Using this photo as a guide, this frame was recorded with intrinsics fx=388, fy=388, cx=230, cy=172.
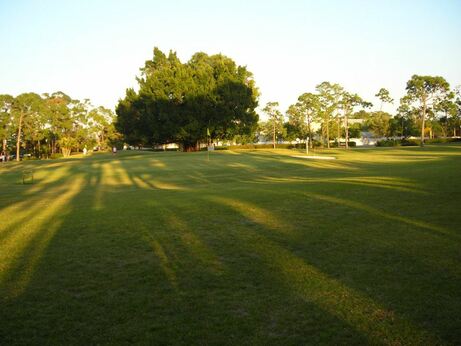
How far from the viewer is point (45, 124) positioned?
80.4m

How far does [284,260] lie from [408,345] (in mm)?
2745

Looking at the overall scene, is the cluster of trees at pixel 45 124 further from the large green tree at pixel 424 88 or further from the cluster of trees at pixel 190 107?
the large green tree at pixel 424 88

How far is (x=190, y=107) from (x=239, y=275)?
5750 centimetres

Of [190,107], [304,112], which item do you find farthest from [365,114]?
[190,107]

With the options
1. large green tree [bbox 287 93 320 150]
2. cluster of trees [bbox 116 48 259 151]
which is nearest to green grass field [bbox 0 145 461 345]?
cluster of trees [bbox 116 48 259 151]

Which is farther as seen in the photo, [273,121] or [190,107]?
[273,121]

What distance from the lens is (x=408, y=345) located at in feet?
12.2

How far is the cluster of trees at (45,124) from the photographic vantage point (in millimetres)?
73938

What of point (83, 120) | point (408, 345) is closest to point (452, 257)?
point (408, 345)

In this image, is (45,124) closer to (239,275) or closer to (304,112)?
(304,112)

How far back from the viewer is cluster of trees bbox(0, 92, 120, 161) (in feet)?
243

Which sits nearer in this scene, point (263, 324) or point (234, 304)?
point (263, 324)

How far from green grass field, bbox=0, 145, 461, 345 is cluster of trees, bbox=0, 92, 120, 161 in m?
73.1

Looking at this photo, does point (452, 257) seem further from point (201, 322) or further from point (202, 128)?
point (202, 128)
